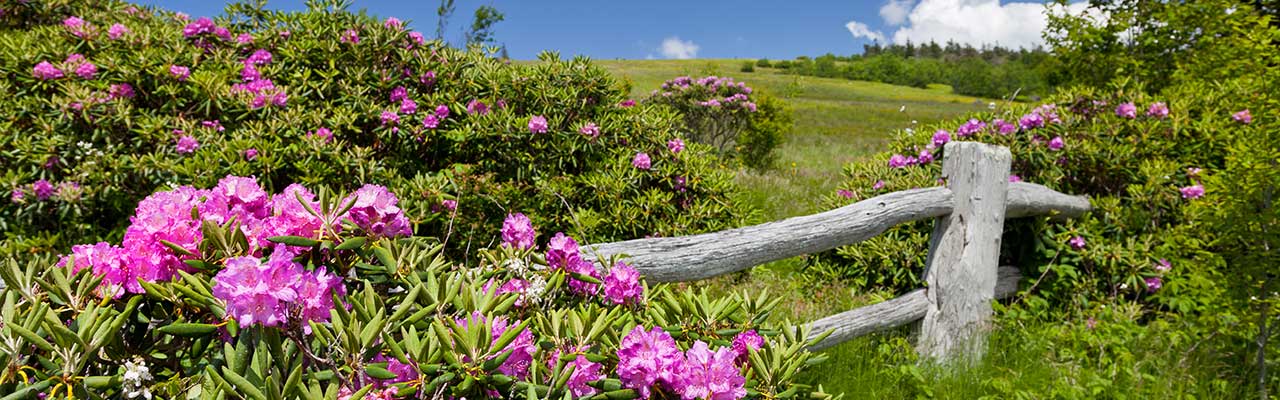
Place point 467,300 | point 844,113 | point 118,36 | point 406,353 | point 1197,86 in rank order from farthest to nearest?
point 844,113 → point 1197,86 → point 118,36 → point 467,300 → point 406,353

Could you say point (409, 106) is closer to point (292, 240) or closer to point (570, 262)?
point (570, 262)

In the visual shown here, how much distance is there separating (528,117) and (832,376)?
2156 millimetres

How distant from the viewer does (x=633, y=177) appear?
3.81m

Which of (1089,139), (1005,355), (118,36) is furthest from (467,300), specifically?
(1089,139)

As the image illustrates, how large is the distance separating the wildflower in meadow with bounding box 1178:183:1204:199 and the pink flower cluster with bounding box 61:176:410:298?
5126 mm

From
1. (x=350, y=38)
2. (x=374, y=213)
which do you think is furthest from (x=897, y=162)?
(x=374, y=213)

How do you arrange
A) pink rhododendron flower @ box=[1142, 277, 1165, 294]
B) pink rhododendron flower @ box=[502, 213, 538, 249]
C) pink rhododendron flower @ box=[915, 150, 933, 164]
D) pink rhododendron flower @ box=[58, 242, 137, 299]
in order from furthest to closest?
pink rhododendron flower @ box=[915, 150, 933, 164] → pink rhododendron flower @ box=[1142, 277, 1165, 294] → pink rhododendron flower @ box=[502, 213, 538, 249] → pink rhododendron flower @ box=[58, 242, 137, 299]

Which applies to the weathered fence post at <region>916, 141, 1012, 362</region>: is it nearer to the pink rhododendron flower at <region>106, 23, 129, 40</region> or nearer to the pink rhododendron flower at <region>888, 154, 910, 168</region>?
the pink rhododendron flower at <region>888, 154, 910, 168</region>

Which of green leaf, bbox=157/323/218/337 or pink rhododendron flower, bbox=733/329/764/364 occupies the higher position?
green leaf, bbox=157/323/218/337

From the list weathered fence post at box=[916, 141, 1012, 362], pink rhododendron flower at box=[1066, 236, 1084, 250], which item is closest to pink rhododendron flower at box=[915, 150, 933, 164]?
pink rhododendron flower at box=[1066, 236, 1084, 250]

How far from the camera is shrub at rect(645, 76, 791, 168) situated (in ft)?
34.7

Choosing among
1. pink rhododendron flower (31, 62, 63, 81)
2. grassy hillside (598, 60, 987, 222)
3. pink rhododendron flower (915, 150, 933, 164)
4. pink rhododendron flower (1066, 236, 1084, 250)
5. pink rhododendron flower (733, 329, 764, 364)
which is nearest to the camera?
pink rhododendron flower (733, 329, 764, 364)

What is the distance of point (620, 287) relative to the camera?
5.56 ft

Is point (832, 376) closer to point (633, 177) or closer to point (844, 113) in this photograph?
point (633, 177)
